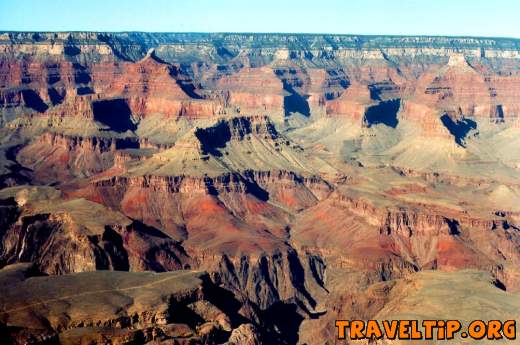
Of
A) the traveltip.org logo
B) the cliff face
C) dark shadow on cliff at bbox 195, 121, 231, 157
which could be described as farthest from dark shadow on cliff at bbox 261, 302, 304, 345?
dark shadow on cliff at bbox 195, 121, 231, 157

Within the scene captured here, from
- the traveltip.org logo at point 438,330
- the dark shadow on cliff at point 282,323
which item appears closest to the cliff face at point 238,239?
the dark shadow on cliff at point 282,323

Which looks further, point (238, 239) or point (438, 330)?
point (238, 239)

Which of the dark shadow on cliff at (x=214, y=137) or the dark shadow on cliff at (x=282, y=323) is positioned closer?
the dark shadow on cliff at (x=282, y=323)

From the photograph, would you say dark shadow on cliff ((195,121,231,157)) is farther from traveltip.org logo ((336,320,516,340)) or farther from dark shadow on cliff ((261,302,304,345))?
traveltip.org logo ((336,320,516,340))

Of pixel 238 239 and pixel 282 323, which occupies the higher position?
pixel 238 239

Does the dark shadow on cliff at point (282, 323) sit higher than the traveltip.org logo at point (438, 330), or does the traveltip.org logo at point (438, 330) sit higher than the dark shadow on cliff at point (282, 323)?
the traveltip.org logo at point (438, 330)

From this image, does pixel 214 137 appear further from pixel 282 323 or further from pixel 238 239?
pixel 282 323

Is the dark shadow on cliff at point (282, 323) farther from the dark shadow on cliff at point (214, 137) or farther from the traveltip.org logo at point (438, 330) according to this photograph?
the dark shadow on cliff at point (214, 137)

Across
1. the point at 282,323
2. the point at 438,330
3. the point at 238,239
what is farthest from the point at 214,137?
the point at 438,330

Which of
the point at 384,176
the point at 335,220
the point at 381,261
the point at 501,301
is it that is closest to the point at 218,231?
the point at 335,220
